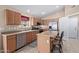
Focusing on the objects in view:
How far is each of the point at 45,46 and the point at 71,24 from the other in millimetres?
4357

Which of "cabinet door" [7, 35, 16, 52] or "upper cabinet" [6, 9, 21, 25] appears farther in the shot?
"upper cabinet" [6, 9, 21, 25]

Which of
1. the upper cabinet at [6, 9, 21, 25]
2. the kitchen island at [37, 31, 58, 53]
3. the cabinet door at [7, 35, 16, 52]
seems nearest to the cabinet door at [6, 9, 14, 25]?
the upper cabinet at [6, 9, 21, 25]

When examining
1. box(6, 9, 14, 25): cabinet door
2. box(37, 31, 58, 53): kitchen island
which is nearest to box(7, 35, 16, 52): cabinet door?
box(6, 9, 14, 25): cabinet door

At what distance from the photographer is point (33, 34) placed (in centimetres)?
567

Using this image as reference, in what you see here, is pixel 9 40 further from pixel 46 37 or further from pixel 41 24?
pixel 41 24

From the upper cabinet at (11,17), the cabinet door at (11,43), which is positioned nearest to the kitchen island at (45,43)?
the cabinet door at (11,43)

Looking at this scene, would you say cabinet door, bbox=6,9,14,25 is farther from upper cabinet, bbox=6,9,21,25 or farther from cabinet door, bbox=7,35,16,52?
cabinet door, bbox=7,35,16,52

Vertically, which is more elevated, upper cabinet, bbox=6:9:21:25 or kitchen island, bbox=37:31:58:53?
upper cabinet, bbox=6:9:21:25

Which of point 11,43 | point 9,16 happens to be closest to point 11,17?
point 9,16

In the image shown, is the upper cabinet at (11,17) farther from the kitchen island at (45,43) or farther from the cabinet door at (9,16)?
the kitchen island at (45,43)

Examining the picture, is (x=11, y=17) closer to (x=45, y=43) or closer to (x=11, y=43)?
(x=11, y=43)

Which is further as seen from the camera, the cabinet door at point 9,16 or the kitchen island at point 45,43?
the cabinet door at point 9,16
